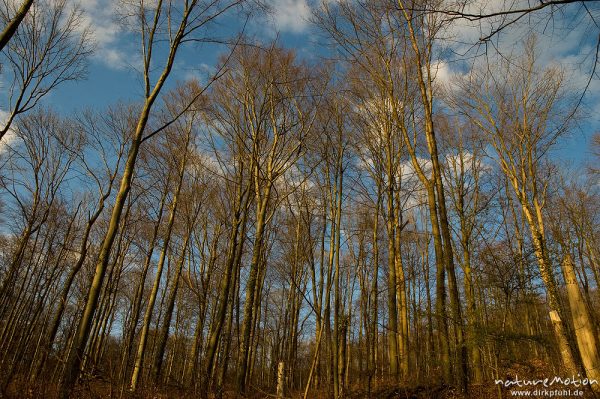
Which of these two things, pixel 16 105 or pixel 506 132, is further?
pixel 506 132

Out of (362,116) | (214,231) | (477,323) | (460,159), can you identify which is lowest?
(477,323)

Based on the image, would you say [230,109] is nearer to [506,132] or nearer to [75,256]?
[506,132]

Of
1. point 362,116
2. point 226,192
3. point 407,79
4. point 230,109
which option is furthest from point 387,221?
point 230,109

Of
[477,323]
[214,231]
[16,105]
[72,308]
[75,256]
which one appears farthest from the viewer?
[72,308]

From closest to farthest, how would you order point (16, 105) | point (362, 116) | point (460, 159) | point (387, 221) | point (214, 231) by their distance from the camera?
point (16, 105) < point (362, 116) < point (387, 221) < point (214, 231) < point (460, 159)

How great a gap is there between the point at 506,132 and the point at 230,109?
31.1 ft

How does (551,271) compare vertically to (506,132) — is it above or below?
below

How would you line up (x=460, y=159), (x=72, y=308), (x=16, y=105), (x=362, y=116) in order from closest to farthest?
(x=16, y=105)
(x=362, y=116)
(x=460, y=159)
(x=72, y=308)

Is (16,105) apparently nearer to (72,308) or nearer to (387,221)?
(387,221)

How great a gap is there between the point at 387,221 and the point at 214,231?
6.31 m

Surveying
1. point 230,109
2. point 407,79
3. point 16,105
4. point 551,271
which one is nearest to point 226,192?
point 230,109

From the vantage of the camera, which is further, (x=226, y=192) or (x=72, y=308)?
(x=72, y=308)

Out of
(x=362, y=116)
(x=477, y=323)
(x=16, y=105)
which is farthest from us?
(x=362, y=116)

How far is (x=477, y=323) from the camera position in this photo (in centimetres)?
567
